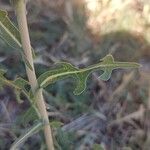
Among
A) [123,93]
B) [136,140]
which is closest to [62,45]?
[123,93]

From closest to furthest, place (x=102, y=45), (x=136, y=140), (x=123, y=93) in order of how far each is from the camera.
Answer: (x=136, y=140) < (x=123, y=93) < (x=102, y=45)

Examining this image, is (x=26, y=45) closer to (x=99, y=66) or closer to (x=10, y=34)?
(x=10, y=34)

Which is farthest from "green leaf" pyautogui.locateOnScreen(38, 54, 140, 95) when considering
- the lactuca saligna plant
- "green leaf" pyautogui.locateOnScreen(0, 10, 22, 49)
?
"green leaf" pyautogui.locateOnScreen(0, 10, 22, 49)

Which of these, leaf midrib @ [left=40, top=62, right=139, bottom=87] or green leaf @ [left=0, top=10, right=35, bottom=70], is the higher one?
green leaf @ [left=0, top=10, right=35, bottom=70]

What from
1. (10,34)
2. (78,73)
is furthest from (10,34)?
(78,73)

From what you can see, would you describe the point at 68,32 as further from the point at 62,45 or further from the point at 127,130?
the point at 127,130

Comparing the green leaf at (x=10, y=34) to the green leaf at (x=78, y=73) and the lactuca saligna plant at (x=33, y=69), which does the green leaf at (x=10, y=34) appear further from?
the green leaf at (x=78, y=73)

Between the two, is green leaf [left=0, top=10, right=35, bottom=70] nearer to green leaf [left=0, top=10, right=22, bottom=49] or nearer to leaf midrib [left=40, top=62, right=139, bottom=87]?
green leaf [left=0, top=10, right=22, bottom=49]

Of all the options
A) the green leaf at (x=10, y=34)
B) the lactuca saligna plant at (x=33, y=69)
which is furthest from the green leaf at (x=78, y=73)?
the green leaf at (x=10, y=34)

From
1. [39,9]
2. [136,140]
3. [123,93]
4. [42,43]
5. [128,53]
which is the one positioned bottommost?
[136,140]
